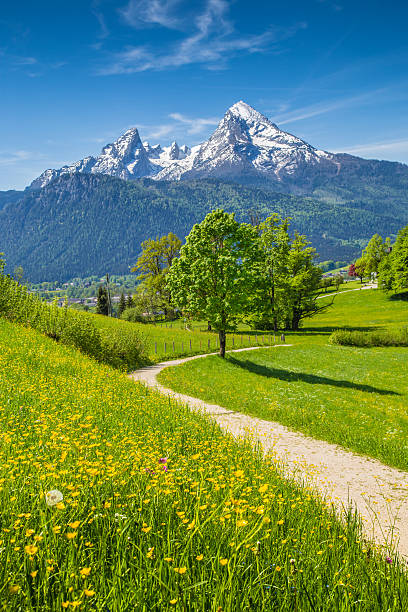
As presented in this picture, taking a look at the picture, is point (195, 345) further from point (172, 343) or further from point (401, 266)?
point (401, 266)

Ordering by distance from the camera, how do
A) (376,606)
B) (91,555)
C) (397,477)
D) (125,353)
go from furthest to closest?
1. (125,353)
2. (397,477)
3. (376,606)
4. (91,555)

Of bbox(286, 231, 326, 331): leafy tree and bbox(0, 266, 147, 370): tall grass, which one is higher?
bbox(286, 231, 326, 331): leafy tree

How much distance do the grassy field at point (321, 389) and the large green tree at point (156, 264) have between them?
44.5 m

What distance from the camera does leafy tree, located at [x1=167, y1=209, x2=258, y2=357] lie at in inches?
1168

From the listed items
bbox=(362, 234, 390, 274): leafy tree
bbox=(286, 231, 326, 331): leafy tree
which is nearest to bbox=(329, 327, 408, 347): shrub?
bbox=(286, 231, 326, 331): leafy tree

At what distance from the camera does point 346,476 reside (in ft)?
33.9

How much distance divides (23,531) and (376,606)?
3251 mm

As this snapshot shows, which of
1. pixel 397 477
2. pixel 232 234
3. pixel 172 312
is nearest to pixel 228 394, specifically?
pixel 397 477

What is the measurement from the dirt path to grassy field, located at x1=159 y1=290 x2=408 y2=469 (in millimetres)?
867

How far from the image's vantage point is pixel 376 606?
10.2ft

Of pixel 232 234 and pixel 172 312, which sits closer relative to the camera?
pixel 232 234

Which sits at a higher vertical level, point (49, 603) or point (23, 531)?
point (23, 531)

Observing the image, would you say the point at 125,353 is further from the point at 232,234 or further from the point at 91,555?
the point at 91,555

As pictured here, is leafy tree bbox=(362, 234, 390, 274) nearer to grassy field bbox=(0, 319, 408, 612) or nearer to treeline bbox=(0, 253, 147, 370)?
treeline bbox=(0, 253, 147, 370)
